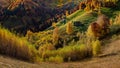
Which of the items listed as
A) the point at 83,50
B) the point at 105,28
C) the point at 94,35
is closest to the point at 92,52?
the point at 83,50

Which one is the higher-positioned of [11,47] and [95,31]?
[11,47]

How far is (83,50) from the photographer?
91812 mm

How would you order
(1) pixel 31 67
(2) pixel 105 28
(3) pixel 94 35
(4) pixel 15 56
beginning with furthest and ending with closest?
(2) pixel 105 28 → (3) pixel 94 35 → (4) pixel 15 56 → (1) pixel 31 67

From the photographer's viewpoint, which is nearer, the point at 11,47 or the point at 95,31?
the point at 11,47

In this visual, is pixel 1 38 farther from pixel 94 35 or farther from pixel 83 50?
pixel 94 35

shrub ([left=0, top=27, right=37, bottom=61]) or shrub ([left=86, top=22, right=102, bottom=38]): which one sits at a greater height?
shrub ([left=0, top=27, right=37, bottom=61])

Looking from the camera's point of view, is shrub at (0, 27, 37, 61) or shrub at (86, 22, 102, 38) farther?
shrub at (86, 22, 102, 38)

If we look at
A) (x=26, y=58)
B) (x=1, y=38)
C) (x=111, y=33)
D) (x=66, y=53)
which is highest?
(x=1, y=38)

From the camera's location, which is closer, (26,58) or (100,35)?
(26,58)

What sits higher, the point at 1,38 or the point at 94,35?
the point at 1,38

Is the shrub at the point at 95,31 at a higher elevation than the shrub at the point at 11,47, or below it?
below

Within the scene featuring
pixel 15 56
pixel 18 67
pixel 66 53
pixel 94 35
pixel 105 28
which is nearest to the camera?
pixel 18 67

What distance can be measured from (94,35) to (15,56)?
143806mm

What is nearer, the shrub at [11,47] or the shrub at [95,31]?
the shrub at [11,47]
